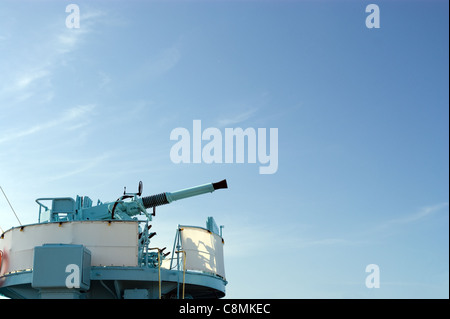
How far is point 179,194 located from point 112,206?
2.53m

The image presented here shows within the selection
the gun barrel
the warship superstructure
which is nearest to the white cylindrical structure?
the warship superstructure

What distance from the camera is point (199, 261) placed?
22141 mm

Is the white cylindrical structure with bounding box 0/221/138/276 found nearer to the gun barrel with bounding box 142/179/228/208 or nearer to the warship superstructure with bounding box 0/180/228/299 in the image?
the warship superstructure with bounding box 0/180/228/299

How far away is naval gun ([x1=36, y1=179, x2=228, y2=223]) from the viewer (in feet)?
74.8

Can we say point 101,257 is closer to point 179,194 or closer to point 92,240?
point 92,240

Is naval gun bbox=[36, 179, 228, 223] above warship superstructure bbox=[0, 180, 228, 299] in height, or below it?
above

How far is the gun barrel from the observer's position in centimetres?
2331

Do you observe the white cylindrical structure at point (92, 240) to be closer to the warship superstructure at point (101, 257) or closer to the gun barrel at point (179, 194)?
the warship superstructure at point (101, 257)

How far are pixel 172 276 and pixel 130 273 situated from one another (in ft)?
4.93

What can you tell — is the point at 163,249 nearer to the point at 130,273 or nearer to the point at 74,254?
the point at 130,273

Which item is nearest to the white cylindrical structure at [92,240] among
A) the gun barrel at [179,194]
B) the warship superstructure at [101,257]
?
the warship superstructure at [101,257]

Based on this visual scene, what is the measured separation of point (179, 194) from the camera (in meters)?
23.6

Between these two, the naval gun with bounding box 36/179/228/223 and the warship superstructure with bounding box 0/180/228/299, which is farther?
the naval gun with bounding box 36/179/228/223
